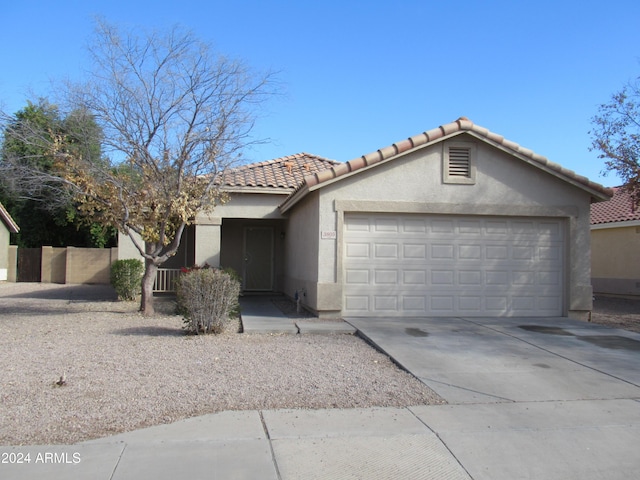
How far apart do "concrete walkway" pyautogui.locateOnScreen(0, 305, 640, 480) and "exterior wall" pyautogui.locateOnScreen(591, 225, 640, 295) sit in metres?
15.1

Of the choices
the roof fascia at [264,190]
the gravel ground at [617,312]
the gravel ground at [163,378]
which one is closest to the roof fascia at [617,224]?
the gravel ground at [617,312]

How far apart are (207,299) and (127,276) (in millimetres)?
6996

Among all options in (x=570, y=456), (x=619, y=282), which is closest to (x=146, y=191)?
(x=570, y=456)

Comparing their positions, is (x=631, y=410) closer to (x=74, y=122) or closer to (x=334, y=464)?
(x=334, y=464)

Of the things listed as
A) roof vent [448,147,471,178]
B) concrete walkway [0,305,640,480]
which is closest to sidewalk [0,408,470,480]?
concrete walkway [0,305,640,480]

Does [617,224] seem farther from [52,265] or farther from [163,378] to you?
[52,265]

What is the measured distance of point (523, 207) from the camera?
12203 millimetres

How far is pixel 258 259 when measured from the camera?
61.3 feet

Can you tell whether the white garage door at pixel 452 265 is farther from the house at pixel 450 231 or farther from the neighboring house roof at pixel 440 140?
the neighboring house roof at pixel 440 140

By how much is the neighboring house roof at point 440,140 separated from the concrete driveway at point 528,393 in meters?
3.15

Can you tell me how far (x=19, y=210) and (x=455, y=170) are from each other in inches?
1105

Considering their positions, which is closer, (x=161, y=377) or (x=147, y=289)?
(x=161, y=377)

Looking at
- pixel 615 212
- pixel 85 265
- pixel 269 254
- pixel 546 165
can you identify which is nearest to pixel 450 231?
pixel 546 165

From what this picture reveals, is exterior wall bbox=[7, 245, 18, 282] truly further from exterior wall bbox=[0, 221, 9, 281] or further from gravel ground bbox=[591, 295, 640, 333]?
gravel ground bbox=[591, 295, 640, 333]
